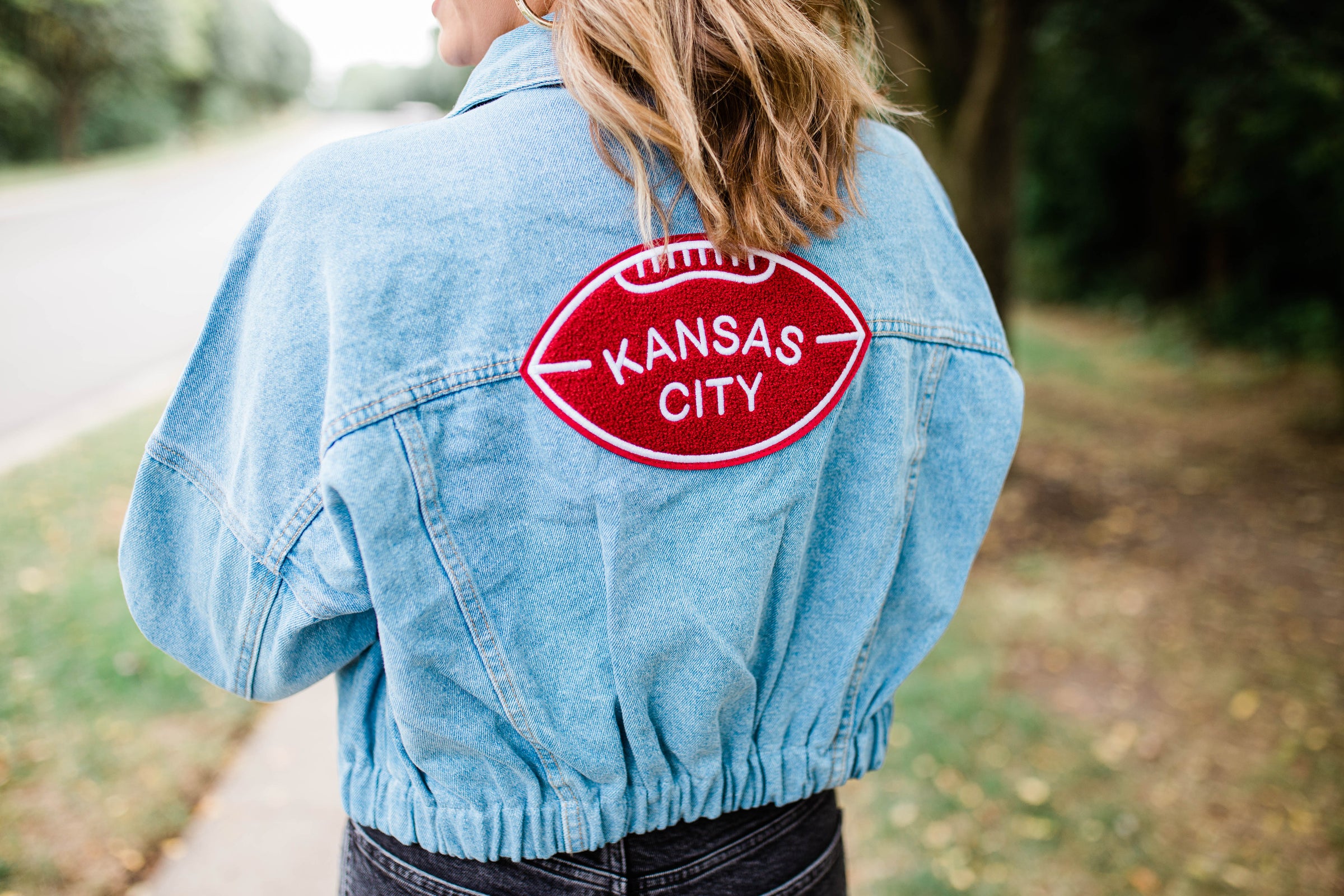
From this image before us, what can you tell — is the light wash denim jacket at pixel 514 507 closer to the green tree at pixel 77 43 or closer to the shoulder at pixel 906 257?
the shoulder at pixel 906 257

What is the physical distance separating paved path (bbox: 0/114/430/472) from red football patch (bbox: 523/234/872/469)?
2.20m

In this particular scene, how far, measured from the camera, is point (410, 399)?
852 mm

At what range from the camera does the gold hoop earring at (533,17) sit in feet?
3.02

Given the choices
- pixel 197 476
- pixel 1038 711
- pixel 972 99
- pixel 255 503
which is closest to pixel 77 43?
pixel 972 99

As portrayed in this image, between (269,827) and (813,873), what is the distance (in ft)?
7.42

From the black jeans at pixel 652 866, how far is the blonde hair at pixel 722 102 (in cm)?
75

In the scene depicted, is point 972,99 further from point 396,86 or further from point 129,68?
point 129,68

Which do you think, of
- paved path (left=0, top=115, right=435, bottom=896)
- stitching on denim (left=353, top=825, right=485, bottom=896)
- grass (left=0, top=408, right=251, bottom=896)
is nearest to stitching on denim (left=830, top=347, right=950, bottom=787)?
stitching on denim (left=353, top=825, right=485, bottom=896)

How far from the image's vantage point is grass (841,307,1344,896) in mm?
2902

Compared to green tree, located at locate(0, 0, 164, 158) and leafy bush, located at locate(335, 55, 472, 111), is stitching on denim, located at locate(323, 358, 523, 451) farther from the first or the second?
green tree, located at locate(0, 0, 164, 158)

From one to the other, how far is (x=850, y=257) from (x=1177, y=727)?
137 inches

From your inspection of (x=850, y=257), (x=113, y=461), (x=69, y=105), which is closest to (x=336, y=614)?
(x=850, y=257)

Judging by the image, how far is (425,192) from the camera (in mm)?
833

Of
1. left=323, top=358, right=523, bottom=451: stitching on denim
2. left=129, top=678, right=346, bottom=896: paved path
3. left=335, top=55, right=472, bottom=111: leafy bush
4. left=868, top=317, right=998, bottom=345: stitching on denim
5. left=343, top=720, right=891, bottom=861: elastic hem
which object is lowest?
left=129, top=678, right=346, bottom=896: paved path
